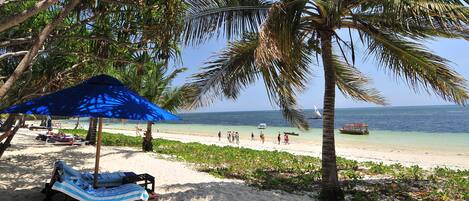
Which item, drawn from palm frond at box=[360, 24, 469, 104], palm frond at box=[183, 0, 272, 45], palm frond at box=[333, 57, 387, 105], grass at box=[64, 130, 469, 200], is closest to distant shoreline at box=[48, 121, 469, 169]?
grass at box=[64, 130, 469, 200]

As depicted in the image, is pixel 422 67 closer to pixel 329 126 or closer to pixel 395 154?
pixel 329 126

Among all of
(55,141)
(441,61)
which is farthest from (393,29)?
(55,141)

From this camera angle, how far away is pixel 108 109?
4.69 meters

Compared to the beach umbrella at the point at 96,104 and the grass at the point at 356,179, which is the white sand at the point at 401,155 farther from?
the beach umbrella at the point at 96,104

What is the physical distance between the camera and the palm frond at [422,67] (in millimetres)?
6500

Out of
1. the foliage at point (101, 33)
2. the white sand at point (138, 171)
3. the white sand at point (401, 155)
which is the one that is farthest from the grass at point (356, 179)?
the white sand at point (401, 155)

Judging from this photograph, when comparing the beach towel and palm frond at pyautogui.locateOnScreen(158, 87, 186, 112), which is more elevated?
palm frond at pyautogui.locateOnScreen(158, 87, 186, 112)

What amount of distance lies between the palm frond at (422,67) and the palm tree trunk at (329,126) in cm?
81

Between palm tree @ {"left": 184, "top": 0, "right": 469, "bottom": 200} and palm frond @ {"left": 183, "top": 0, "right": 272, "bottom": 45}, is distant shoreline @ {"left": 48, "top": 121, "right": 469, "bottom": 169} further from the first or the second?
palm frond @ {"left": 183, "top": 0, "right": 272, "bottom": 45}

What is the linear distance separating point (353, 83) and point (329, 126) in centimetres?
284

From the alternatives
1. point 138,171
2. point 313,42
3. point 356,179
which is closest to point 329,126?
point 313,42

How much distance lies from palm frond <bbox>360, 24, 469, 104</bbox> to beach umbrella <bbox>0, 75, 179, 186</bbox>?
402 cm

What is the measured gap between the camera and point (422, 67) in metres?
6.27

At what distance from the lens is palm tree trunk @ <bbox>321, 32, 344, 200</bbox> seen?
6.96m
